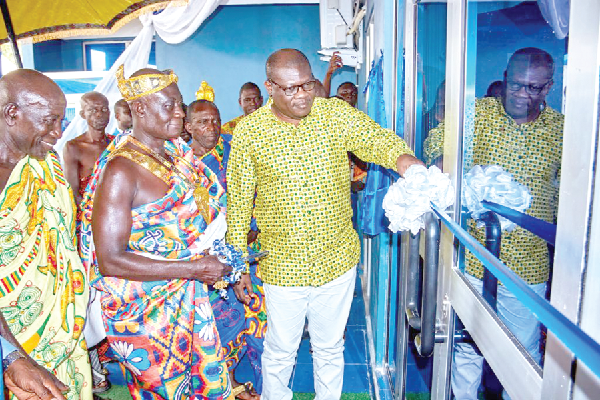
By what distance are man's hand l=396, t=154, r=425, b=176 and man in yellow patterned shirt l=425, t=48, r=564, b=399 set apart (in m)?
0.28

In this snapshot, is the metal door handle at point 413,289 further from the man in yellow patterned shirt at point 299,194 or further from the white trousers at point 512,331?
the man in yellow patterned shirt at point 299,194

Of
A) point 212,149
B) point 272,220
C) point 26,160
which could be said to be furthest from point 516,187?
point 212,149

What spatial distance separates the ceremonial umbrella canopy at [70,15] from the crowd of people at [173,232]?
151 cm

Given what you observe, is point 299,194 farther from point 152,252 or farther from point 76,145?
point 76,145

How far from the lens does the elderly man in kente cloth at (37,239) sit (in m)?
1.61

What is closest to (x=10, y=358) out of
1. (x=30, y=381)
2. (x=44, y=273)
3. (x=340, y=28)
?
(x=30, y=381)

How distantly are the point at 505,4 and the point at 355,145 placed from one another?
1026 mm

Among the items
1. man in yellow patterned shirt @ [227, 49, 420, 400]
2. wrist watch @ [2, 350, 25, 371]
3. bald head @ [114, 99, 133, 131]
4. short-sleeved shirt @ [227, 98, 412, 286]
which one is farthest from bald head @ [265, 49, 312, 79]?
bald head @ [114, 99, 133, 131]

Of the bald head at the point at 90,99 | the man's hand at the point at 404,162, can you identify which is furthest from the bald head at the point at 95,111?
the man's hand at the point at 404,162

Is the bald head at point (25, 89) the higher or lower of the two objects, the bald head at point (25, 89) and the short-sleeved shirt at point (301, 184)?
the higher

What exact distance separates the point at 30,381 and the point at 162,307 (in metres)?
0.90

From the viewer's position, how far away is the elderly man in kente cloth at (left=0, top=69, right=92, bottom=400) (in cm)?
161

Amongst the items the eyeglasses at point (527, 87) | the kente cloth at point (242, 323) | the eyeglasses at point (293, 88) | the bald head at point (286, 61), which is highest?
the bald head at point (286, 61)

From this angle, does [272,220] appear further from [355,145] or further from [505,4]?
[505,4]
